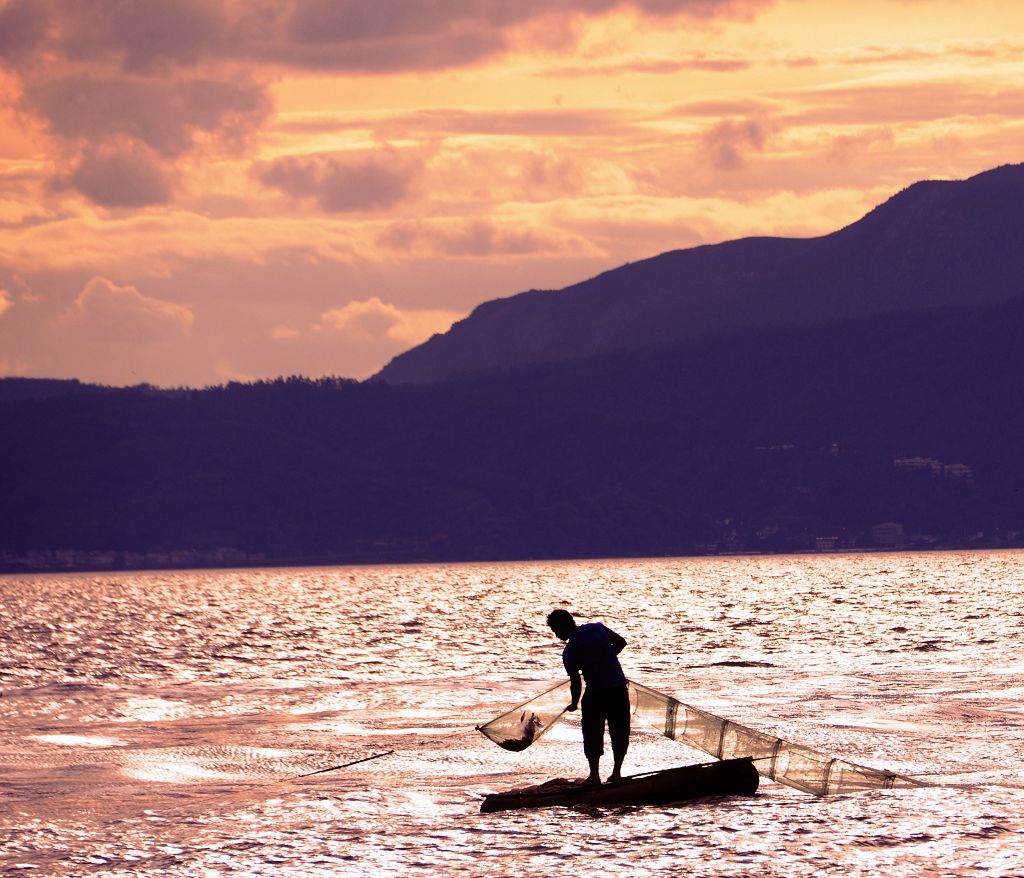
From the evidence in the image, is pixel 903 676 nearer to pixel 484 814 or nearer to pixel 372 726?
pixel 372 726

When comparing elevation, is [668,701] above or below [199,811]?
above

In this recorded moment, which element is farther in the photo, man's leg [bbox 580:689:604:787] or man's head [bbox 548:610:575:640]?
man's leg [bbox 580:689:604:787]

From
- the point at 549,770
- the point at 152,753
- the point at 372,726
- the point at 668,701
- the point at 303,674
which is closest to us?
the point at 668,701

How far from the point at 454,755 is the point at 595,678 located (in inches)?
291

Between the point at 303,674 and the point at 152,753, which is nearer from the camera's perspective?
the point at 152,753

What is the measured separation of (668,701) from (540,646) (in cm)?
4271

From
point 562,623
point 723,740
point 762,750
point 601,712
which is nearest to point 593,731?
point 601,712

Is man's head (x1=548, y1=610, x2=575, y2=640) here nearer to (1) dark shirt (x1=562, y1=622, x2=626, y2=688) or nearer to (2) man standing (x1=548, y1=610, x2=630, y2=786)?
(2) man standing (x1=548, y1=610, x2=630, y2=786)

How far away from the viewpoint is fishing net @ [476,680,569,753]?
80.2ft

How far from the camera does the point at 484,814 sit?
22.3 meters

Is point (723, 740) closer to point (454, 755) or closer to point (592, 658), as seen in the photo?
point (592, 658)

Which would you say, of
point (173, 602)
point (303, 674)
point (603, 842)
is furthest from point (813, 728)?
point (173, 602)

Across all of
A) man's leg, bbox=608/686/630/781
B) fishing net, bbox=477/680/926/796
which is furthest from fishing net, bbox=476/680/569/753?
man's leg, bbox=608/686/630/781

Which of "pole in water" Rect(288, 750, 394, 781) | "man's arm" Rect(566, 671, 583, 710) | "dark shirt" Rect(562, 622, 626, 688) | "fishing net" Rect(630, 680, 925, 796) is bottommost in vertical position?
"pole in water" Rect(288, 750, 394, 781)
